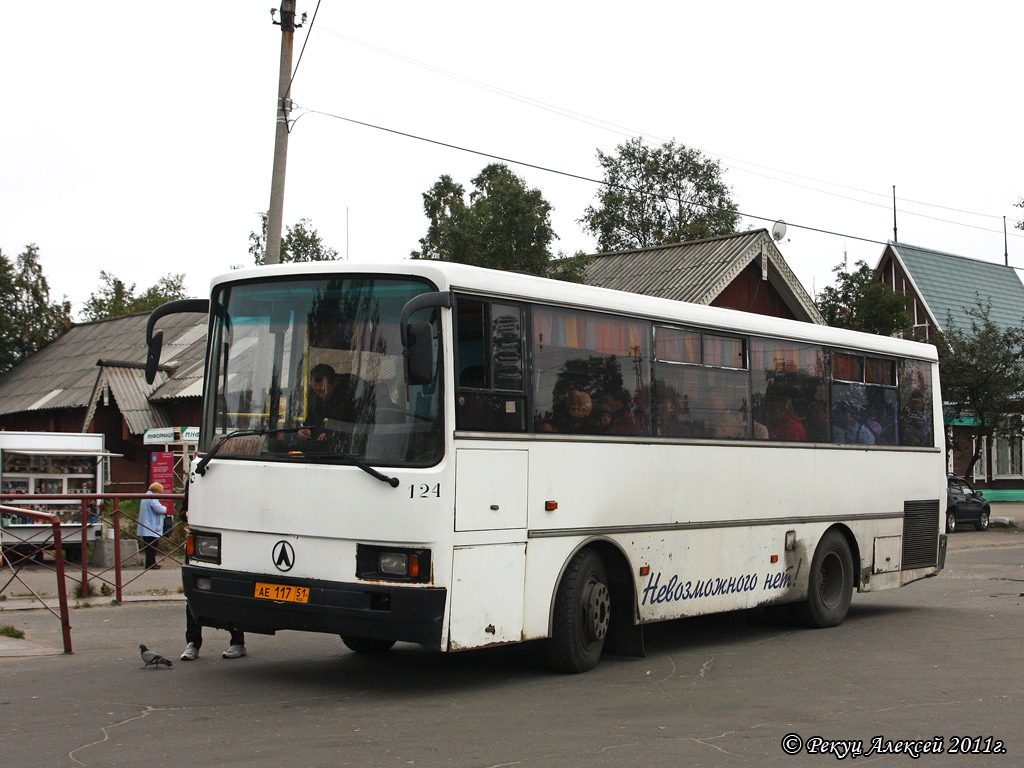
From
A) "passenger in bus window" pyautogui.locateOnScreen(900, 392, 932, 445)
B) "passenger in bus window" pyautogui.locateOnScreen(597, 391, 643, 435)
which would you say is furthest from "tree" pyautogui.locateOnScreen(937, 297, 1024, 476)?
"passenger in bus window" pyautogui.locateOnScreen(597, 391, 643, 435)

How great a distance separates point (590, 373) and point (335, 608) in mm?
2885

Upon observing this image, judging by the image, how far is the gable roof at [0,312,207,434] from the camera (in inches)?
1241

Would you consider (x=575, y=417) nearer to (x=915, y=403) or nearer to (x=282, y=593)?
(x=282, y=593)

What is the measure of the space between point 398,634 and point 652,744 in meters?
1.93

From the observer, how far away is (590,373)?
31.1ft

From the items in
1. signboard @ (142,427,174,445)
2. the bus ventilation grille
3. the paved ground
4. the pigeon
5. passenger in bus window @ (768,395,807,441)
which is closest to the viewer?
the paved ground

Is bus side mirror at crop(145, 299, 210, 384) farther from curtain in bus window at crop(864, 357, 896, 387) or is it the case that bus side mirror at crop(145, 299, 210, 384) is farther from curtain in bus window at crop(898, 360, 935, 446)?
curtain in bus window at crop(898, 360, 935, 446)

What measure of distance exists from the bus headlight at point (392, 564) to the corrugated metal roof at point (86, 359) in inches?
913

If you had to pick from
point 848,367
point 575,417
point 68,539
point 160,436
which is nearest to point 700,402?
point 575,417

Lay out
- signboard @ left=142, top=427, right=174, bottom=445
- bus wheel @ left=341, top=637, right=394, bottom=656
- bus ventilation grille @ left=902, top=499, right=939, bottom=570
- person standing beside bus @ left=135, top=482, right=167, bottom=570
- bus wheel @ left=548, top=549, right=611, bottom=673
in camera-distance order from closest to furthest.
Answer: bus wheel @ left=548, top=549, right=611, bottom=673, bus wheel @ left=341, top=637, right=394, bottom=656, bus ventilation grille @ left=902, top=499, right=939, bottom=570, person standing beside bus @ left=135, top=482, right=167, bottom=570, signboard @ left=142, top=427, right=174, bottom=445

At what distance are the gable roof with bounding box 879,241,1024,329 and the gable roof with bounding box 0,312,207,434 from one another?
3339cm

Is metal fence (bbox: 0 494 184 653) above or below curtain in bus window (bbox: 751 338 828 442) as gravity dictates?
below

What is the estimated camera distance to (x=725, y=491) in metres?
11.0

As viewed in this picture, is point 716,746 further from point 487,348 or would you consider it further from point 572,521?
point 487,348
